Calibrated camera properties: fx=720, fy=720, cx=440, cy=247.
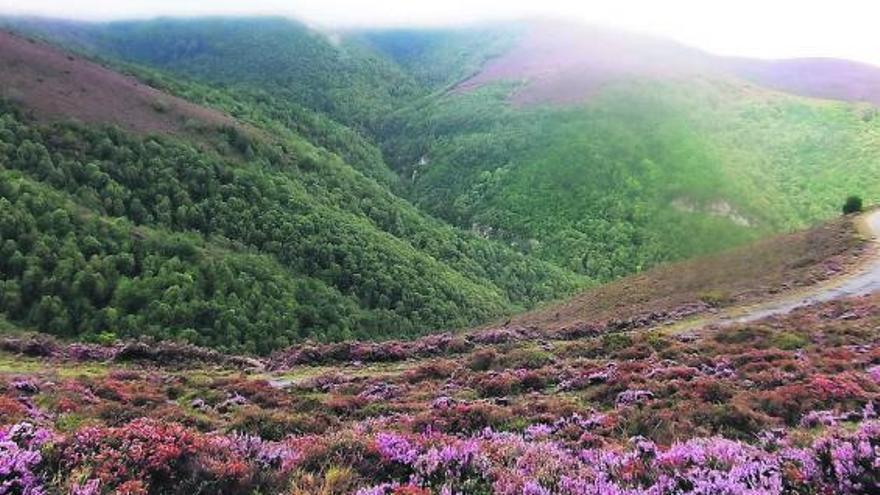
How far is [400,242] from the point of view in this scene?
337 feet

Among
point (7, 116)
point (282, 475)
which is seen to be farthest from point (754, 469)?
point (7, 116)

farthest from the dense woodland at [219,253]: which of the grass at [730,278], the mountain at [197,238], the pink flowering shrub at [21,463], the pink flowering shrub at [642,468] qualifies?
the pink flowering shrub at [642,468]

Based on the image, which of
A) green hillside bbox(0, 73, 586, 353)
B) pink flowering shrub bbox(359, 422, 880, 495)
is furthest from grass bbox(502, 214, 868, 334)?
Result: green hillside bbox(0, 73, 586, 353)

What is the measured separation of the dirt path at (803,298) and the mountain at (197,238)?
4400 cm

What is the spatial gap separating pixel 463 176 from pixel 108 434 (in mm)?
131614

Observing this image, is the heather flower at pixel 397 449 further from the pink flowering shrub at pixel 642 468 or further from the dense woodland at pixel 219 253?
the dense woodland at pixel 219 253

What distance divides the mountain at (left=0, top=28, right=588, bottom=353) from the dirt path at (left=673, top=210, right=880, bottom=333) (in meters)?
44.0

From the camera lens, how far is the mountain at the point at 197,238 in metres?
65.2

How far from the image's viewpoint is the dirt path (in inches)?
1181

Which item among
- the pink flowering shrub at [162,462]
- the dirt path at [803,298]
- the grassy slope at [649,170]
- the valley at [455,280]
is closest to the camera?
the pink flowering shrub at [162,462]

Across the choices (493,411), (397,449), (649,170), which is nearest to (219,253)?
(493,411)

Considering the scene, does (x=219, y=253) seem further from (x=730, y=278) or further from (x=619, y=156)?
(x=619, y=156)

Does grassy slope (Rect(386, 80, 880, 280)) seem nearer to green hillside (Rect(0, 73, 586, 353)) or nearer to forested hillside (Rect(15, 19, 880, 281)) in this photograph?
forested hillside (Rect(15, 19, 880, 281))

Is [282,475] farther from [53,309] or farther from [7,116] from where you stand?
[7,116]
